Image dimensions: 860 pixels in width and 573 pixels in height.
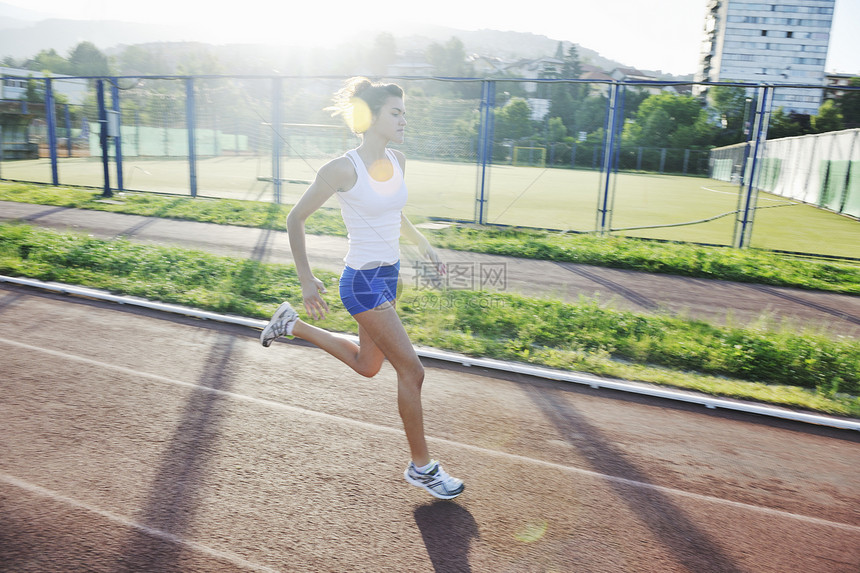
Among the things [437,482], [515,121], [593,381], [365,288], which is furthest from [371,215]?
[515,121]

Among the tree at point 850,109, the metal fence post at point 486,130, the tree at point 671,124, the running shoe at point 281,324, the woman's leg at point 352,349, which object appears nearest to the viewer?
the woman's leg at point 352,349

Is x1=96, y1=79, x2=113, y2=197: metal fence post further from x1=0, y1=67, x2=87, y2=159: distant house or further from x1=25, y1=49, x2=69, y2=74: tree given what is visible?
x1=25, y1=49, x2=69, y2=74: tree

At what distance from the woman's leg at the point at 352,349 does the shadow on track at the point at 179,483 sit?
944 millimetres

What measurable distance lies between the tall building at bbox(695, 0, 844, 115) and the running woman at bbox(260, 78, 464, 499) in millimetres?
121318

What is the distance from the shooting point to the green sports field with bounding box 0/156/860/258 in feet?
48.2

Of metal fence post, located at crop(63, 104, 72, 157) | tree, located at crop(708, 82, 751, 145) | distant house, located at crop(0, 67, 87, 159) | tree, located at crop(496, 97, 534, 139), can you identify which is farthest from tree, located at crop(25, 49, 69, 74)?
tree, located at crop(708, 82, 751, 145)

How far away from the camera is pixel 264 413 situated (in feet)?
14.8

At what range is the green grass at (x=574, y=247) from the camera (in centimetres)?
990

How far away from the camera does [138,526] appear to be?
10.1 feet

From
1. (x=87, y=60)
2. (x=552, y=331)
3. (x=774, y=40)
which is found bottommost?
(x=552, y=331)

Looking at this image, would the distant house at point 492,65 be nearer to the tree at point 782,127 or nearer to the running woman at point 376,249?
the tree at point 782,127

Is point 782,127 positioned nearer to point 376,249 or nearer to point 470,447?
point 470,447

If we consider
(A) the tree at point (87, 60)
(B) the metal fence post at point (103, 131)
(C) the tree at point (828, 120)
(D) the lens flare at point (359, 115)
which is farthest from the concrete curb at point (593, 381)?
(A) the tree at point (87, 60)

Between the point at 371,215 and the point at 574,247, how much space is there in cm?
823
